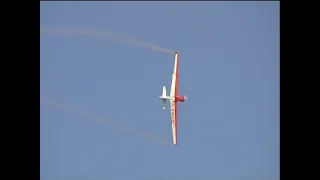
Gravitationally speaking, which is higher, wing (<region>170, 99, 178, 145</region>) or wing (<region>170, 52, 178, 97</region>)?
wing (<region>170, 52, 178, 97</region>)

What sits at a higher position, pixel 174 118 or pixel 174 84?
pixel 174 84

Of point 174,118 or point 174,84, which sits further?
point 174,118

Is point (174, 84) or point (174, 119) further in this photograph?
point (174, 119)

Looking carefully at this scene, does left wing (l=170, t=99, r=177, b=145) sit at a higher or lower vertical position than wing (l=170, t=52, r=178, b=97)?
lower

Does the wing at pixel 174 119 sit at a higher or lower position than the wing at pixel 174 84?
lower

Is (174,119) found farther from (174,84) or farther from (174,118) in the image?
(174,84)

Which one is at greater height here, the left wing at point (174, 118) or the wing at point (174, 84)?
the wing at point (174, 84)

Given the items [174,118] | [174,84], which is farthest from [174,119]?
[174,84]
